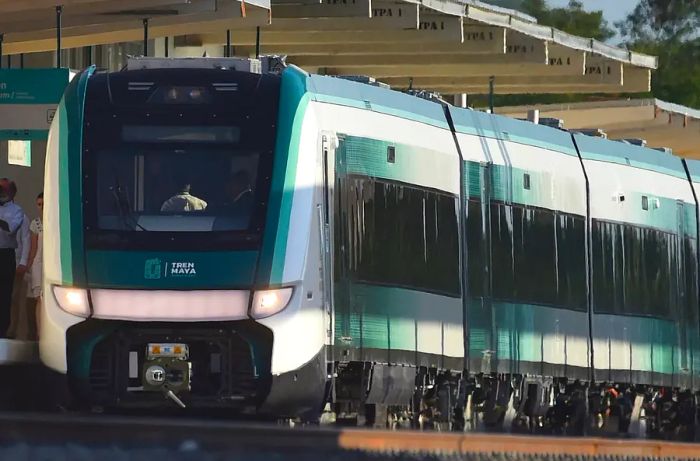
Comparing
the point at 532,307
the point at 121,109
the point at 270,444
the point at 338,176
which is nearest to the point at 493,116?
the point at 532,307

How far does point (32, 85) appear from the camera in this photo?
23203mm

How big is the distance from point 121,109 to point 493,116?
269 inches

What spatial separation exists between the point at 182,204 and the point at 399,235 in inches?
133

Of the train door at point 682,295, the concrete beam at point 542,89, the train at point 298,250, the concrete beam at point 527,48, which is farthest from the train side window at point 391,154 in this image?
the concrete beam at point 542,89

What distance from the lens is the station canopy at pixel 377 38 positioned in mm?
25812

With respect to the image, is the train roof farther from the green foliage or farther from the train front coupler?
the green foliage

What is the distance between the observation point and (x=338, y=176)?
1992 centimetres

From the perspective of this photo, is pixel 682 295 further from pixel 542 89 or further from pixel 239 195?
pixel 239 195

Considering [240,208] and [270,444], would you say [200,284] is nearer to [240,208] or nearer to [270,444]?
[240,208]

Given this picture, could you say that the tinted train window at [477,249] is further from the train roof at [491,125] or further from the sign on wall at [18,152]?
the sign on wall at [18,152]

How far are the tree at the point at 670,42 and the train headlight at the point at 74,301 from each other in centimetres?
8890

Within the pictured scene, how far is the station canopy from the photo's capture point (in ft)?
84.7

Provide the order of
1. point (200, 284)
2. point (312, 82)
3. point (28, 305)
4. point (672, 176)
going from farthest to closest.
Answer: point (672, 176) → point (28, 305) → point (312, 82) → point (200, 284)

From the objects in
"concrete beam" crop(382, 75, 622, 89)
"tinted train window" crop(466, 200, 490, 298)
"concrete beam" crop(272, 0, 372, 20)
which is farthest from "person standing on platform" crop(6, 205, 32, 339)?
"concrete beam" crop(382, 75, 622, 89)
